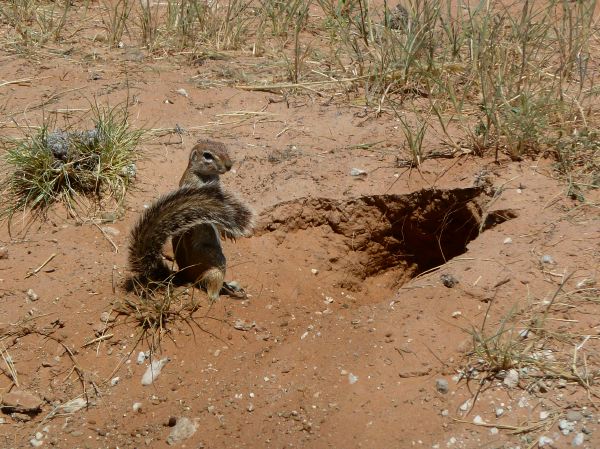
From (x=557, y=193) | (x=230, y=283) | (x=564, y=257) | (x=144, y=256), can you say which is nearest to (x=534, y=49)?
(x=557, y=193)

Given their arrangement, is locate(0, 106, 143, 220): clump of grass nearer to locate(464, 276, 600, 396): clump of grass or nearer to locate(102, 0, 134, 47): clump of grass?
locate(102, 0, 134, 47): clump of grass

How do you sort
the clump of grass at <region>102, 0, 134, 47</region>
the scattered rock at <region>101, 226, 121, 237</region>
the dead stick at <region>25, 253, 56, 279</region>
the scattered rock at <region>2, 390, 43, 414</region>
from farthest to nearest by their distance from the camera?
the clump of grass at <region>102, 0, 134, 47</region> → the scattered rock at <region>101, 226, 121, 237</region> → the dead stick at <region>25, 253, 56, 279</region> → the scattered rock at <region>2, 390, 43, 414</region>

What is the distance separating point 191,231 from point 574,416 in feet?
6.82

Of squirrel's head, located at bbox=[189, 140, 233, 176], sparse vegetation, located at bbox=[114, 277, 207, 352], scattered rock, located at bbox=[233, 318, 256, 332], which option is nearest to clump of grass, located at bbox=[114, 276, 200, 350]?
sparse vegetation, located at bbox=[114, 277, 207, 352]

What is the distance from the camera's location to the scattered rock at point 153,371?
397 centimetres

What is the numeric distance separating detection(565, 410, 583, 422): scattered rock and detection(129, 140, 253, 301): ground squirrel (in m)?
1.70

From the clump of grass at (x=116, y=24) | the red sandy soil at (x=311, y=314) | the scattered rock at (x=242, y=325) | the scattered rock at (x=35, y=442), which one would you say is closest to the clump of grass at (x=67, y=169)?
the red sandy soil at (x=311, y=314)

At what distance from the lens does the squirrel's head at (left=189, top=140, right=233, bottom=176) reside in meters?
4.63

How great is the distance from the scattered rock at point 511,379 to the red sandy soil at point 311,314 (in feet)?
0.10

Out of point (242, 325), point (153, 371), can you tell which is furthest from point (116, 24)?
point (153, 371)

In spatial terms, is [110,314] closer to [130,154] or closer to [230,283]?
[230,283]

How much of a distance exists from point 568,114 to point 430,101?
2.97 ft

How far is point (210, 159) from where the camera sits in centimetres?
466

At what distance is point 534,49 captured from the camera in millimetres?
5902
